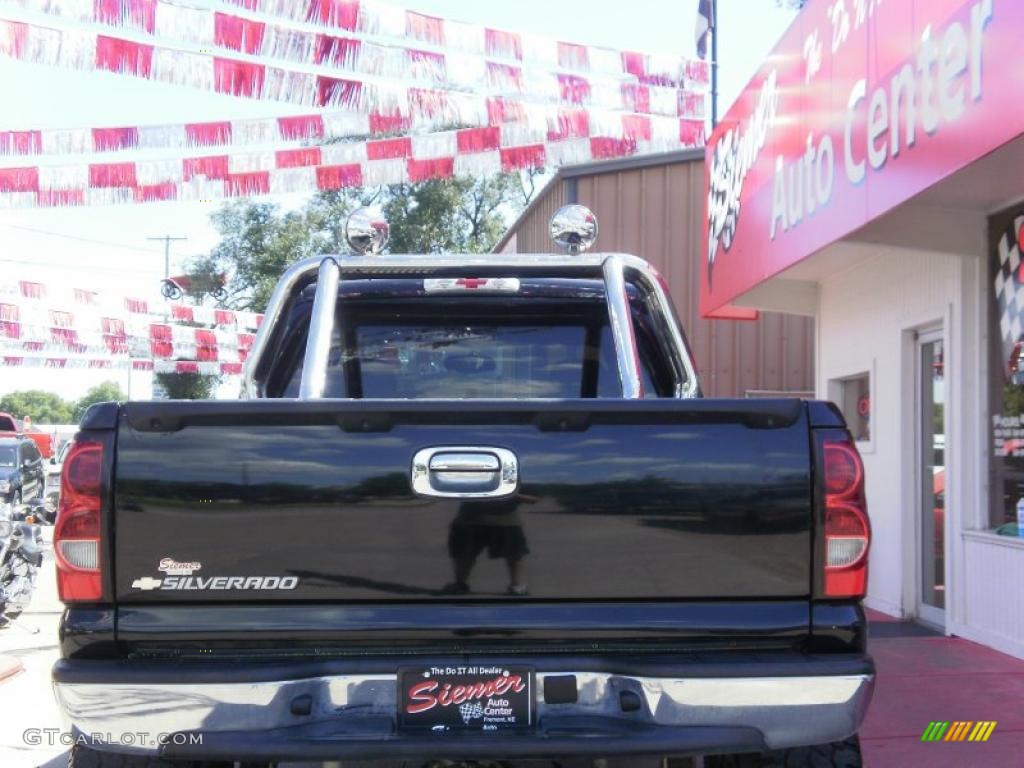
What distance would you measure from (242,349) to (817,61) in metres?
20.9

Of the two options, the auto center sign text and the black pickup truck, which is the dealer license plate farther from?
the auto center sign text

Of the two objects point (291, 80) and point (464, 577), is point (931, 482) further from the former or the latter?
point (464, 577)

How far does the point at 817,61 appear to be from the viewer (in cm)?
741

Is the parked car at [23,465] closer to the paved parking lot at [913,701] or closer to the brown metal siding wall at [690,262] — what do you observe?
the brown metal siding wall at [690,262]

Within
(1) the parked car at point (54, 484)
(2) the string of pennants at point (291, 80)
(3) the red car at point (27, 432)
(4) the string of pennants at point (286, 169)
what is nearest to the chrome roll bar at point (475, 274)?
(1) the parked car at point (54, 484)

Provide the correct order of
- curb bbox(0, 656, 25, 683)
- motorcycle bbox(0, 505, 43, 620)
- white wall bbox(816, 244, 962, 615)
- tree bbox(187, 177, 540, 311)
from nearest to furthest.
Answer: curb bbox(0, 656, 25, 683)
white wall bbox(816, 244, 962, 615)
motorcycle bbox(0, 505, 43, 620)
tree bbox(187, 177, 540, 311)

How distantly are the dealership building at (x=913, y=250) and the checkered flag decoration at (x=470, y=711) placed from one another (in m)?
3.33

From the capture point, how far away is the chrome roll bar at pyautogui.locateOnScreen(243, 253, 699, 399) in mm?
4305

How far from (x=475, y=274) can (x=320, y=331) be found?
798 mm

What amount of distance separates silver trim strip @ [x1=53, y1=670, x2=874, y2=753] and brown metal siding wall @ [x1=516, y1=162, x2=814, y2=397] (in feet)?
42.0

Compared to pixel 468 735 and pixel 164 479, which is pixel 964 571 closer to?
pixel 468 735

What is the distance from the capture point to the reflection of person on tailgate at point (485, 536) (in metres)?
2.90

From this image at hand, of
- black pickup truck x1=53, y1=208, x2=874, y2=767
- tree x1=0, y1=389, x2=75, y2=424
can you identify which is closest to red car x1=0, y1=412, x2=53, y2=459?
black pickup truck x1=53, y1=208, x2=874, y2=767

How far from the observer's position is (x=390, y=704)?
9.39ft
